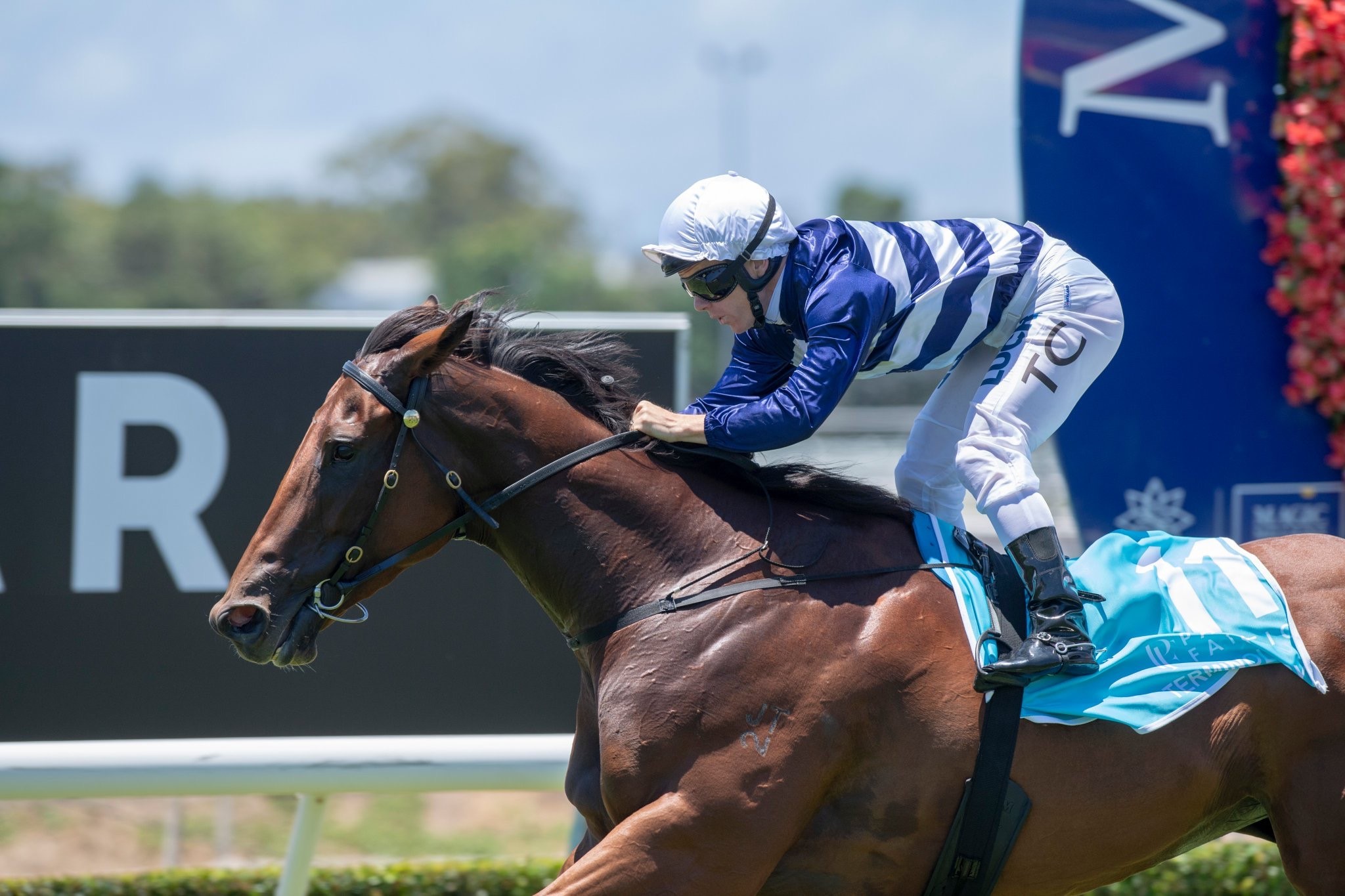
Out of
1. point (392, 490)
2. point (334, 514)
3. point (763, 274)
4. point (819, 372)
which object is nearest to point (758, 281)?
point (763, 274)

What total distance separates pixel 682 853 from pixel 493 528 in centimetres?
82

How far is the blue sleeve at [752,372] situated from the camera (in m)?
3.18

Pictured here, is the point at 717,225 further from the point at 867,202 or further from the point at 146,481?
the point at 867,202

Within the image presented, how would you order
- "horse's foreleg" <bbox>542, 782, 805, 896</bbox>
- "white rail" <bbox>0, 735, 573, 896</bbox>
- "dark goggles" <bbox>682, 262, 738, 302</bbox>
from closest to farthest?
"horse's foreleg" <bbox>542, 782, 805, 896</bbox> < "dark goggles" <bbox>682, 262, 738, 302</bbox> < "white rail" <bbox>0, 735, 573, 896</bbox>

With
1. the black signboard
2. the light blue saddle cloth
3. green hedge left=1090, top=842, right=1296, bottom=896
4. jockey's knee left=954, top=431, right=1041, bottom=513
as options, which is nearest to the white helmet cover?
jockey's knee left=954, top=431, right=1041, bottom=513

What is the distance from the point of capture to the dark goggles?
2908 mm

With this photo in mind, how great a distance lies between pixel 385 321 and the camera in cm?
293

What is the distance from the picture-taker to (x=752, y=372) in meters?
3.21

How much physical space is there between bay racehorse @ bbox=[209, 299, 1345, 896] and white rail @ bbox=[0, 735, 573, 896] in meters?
1.07

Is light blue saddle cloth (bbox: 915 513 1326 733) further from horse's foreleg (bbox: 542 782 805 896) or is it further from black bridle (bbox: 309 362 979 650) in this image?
horse's foreleg (bbox: 542 782 805 896)

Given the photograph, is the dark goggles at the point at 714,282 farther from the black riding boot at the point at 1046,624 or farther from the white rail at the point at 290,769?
the white rail at the point at 290,769

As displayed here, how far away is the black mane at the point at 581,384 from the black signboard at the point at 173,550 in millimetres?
1368

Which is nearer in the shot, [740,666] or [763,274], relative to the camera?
[740,666]

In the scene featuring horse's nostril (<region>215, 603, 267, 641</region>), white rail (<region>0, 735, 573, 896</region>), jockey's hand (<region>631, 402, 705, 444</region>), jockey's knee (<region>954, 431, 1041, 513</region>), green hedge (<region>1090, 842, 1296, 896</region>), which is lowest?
green hedge (<region>1090, 842, 1296, 896</region>)
